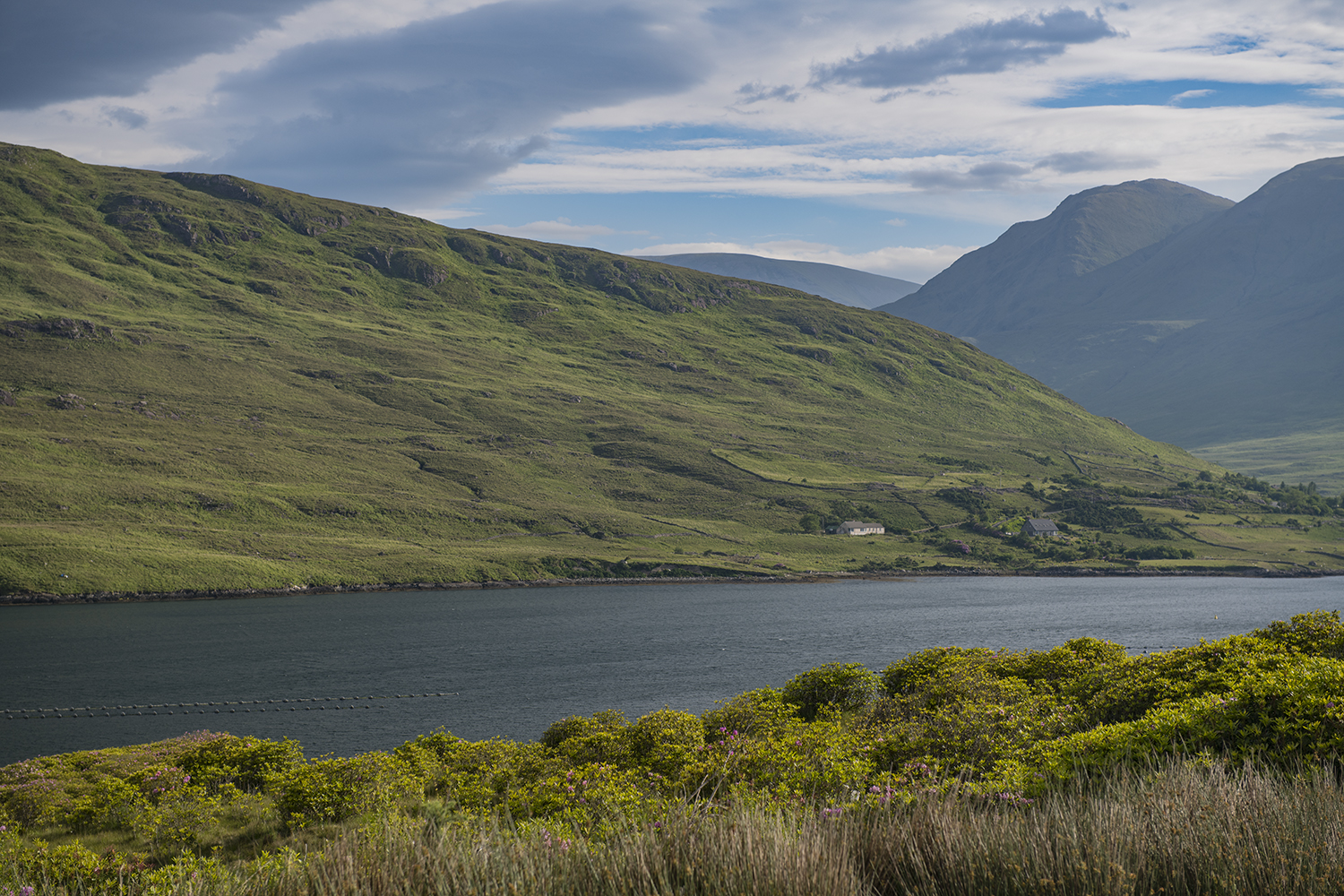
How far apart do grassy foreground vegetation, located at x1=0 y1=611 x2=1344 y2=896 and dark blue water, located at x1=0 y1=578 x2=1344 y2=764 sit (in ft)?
112

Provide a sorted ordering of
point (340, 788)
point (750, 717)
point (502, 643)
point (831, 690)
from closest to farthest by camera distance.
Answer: point (340, 788)
point (750, 717)
point (831, 690)
point (502, 643)

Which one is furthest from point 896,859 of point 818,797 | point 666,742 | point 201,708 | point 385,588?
point 385,588

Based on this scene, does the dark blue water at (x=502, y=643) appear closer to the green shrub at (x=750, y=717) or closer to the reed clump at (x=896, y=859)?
the green shrub at (x=750, y=717)

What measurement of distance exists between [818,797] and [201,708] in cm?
8006

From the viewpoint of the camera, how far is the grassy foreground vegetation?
29.3 feet

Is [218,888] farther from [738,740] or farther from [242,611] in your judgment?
[242,611]

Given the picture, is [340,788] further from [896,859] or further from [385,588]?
[385,588]

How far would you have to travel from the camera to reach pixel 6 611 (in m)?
134

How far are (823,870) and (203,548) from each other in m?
188

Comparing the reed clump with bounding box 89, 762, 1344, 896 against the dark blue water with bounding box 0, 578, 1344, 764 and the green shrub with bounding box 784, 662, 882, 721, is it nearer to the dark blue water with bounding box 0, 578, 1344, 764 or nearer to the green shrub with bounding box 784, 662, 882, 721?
the green shrub with bounding box 784, 662, 882, 721

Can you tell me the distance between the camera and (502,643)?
116562mm

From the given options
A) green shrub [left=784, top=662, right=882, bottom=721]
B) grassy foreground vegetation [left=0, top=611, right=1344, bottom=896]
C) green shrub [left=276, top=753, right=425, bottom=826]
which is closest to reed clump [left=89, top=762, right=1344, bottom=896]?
grassy foreground vegetation [left=0, top=611, right=1344, bottom=896]

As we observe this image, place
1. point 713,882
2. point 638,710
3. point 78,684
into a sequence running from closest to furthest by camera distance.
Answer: point 713,882
point 638,710
point 78,684

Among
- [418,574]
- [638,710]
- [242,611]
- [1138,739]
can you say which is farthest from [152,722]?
[418,574]
